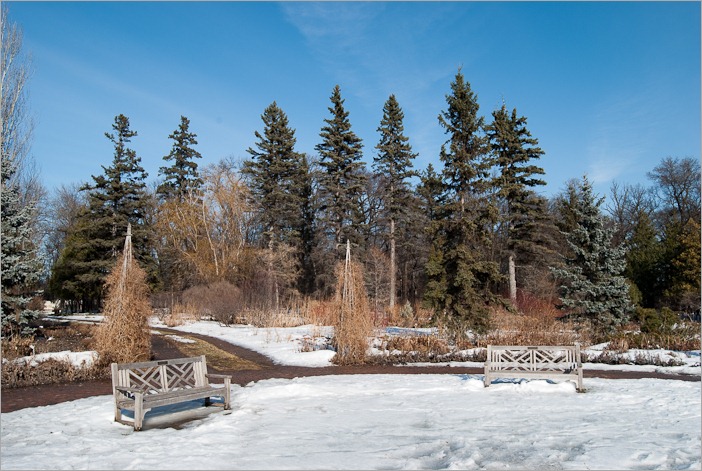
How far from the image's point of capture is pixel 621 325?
54.1ft

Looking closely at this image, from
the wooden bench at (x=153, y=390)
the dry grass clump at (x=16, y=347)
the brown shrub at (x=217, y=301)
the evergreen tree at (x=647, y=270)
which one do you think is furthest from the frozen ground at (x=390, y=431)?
the evergreen tree at (x=647, y=270)

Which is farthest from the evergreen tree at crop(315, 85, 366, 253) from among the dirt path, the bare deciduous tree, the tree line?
the dirt path

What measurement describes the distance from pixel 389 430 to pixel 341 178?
29.4 m

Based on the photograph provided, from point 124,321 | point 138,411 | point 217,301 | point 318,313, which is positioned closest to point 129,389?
point 138,411

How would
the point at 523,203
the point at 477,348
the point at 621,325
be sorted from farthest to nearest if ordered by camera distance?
the point at 523,203, the point at 621,325, the point at 477,348

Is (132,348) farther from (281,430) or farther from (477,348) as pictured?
(477,348)

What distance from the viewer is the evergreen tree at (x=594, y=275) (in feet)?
53.8

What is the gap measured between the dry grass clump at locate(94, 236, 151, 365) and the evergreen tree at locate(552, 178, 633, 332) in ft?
42.4

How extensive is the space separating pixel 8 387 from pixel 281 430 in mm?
6159

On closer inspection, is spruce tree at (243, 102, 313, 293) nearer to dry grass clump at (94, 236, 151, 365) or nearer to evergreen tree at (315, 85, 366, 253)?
evergreen tree at (315, 85, 366, 253)

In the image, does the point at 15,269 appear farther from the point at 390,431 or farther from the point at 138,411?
the point at 390,431

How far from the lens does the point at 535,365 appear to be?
354 inches

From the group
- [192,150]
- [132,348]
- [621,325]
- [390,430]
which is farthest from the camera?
[192,150]

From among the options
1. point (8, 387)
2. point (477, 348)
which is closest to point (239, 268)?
point (477, 348)
